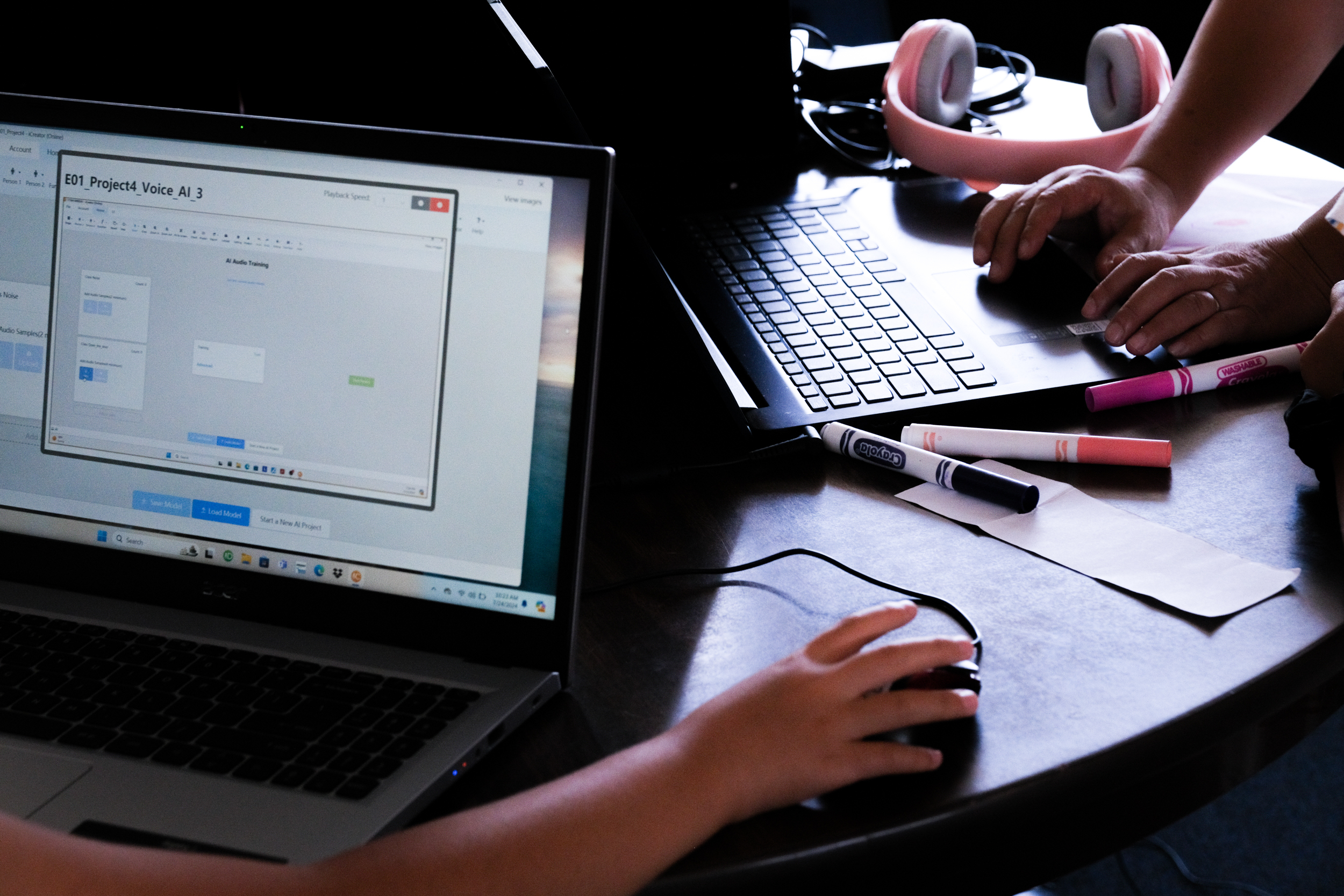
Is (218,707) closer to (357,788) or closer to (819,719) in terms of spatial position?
(357,788)

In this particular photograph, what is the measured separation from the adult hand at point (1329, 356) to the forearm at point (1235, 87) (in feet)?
1.15

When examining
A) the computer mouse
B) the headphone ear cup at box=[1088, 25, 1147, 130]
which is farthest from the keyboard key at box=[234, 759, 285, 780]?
the headphone ear cup at box=[1088, 25, 1147, 130]

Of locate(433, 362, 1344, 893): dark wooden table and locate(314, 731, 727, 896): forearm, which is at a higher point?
locate(433, 362, 1344, 893): dark wooden table

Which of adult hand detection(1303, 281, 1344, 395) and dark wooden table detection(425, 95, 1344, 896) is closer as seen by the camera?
dark wooden table detection(425, 95, 1344, 896)

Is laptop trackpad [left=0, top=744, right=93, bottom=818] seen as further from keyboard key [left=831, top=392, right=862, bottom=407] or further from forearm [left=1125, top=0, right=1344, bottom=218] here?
forearm [left=1125, top=0, right=1344, bottom=218]

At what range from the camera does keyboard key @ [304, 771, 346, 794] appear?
21.4 inches

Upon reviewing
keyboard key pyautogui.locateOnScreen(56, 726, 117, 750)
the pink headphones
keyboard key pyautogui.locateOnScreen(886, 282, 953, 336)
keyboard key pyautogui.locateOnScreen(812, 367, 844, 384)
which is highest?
the pink headphones

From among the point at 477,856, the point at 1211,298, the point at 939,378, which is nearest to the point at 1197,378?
the point at 1211,298

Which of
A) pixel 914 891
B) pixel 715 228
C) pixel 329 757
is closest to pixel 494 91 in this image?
pixel 715 228

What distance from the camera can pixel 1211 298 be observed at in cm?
94

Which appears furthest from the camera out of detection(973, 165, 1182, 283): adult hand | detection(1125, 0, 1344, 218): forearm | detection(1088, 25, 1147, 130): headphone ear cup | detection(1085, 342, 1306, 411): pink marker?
detection(1088, 25, 1147, 130): headphone ear cup

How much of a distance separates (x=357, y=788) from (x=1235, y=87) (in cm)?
115

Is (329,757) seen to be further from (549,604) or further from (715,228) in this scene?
(715,228)

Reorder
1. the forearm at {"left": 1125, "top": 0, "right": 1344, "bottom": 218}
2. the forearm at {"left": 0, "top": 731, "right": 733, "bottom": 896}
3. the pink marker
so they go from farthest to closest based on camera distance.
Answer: the forearm at {"left": 1125, "top": 0, "right": 1344, "bottom": 218} → the pink marker → the forearm at {"left": 0, "top": 731, "right": 733, "bottom": 896}
